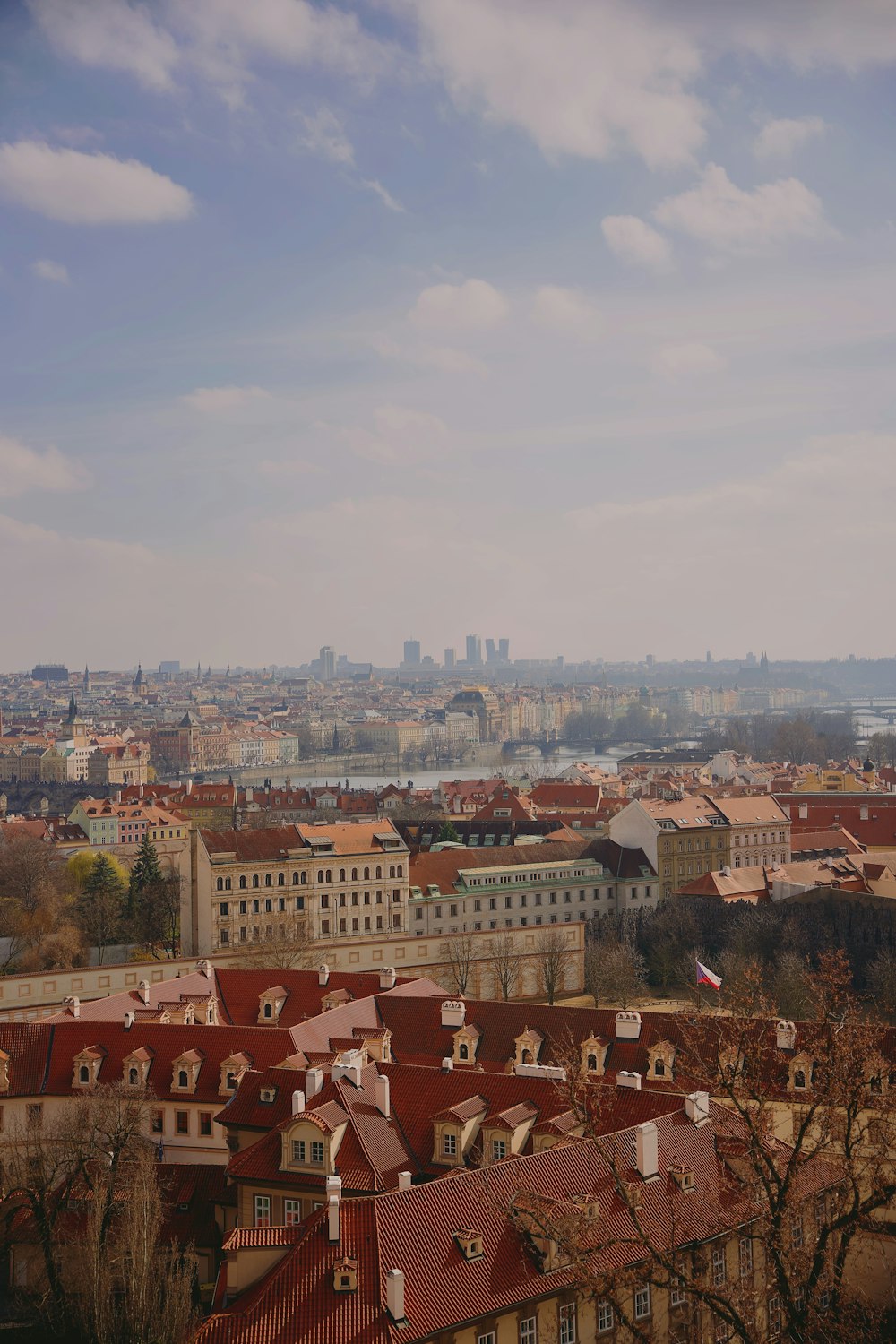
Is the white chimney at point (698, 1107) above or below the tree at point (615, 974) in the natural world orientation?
above

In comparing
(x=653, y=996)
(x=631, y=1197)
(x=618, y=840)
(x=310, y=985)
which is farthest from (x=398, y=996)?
(x=618, y=840)

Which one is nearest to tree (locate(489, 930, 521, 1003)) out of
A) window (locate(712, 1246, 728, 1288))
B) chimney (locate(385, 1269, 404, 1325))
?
window (locate(712, 1246, 728, 1288))

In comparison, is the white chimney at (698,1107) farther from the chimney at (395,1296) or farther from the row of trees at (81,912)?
the row of trees at (81,912)

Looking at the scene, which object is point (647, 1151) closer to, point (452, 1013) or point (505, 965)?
point (452, 1013)

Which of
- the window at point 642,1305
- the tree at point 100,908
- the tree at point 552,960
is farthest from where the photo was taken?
the tree at point 100,908

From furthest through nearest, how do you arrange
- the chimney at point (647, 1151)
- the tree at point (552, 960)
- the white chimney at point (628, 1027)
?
1. the tree at point (552, 960)
2. the white chimney at point (628, 1027)
3. the chimney at point (647, 1151)

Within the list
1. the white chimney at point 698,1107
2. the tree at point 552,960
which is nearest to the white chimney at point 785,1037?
the white chimney at point 698,1107

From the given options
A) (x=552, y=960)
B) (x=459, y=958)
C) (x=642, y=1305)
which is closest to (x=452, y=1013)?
(x=642, y=1305)

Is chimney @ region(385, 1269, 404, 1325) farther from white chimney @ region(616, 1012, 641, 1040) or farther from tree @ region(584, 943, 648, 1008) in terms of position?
tree @ region(584, 943, 648, 1008)
